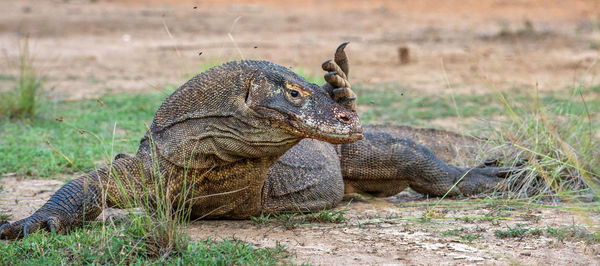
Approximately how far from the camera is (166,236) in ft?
10.8

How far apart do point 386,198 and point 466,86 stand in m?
5.09

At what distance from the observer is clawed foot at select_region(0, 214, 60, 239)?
11.9 feet

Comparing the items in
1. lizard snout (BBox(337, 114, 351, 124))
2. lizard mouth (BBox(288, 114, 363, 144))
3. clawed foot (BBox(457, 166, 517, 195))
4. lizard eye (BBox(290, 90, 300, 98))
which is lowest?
clawed foot (BBox(457, 166, 517, 195))

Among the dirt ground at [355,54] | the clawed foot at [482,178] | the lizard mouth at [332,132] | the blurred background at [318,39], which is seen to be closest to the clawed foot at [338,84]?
the lizard mouth at [332,132]

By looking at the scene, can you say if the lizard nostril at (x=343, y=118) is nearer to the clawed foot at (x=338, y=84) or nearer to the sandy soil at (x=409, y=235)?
the clawed foot at (x=338, y=84)

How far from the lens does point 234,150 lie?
3.51m

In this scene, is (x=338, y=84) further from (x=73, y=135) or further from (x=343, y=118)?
(x=73, y=135)

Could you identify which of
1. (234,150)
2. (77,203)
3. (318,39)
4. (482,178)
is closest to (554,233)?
(482,178)

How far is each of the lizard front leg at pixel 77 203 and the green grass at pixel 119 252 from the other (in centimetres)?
17

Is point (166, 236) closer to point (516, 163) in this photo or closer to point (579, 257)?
point (579, 257)

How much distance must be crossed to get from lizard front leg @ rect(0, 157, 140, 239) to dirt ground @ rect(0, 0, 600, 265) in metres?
0.47

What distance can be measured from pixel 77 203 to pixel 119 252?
60 centimetres

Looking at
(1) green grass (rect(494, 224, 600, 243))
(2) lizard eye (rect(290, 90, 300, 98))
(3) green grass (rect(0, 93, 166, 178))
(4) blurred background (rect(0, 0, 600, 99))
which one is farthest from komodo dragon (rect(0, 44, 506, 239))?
(4) blurred background (rect(0, 0, 600, 99))

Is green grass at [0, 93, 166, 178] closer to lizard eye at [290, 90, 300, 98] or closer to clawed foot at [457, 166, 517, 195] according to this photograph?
lizard eye at [290, 90, 300, 98]
